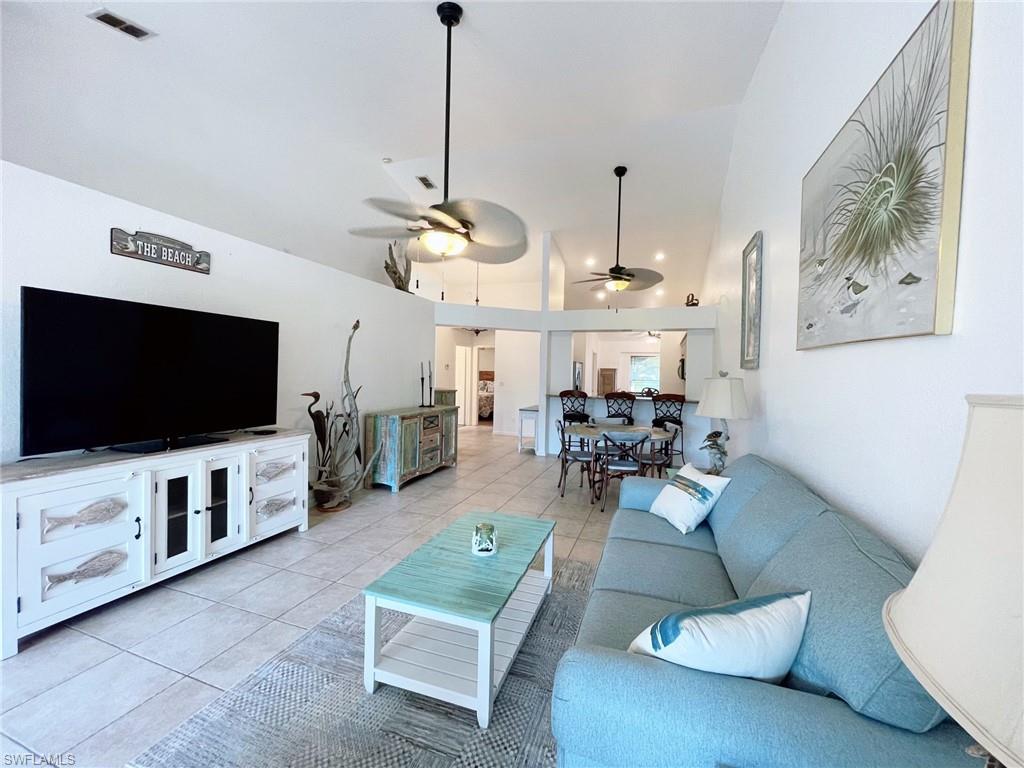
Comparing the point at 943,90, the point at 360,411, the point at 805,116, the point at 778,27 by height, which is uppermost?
the point at 778,27

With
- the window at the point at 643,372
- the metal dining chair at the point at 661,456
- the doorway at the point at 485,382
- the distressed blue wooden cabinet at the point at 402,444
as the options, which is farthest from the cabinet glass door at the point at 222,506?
the window at the point at 643,372

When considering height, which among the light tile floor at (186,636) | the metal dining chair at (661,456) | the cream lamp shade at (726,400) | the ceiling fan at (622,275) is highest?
the ceiling fan at (622,275)

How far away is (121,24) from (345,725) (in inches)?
173

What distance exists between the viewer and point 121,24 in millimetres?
2686

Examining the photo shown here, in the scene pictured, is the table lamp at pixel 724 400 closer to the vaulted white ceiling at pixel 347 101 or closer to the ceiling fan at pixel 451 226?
the ceiling fan at pixel 451 226

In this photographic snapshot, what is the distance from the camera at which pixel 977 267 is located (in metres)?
1.01

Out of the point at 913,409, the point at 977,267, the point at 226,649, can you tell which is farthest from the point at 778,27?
the point at 226,649

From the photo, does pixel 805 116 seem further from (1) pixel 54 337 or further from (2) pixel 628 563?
(1) pixel 54 337

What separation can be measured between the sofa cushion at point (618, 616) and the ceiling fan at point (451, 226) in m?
2.61

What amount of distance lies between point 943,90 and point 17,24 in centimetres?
457

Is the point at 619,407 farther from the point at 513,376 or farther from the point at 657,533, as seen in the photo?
the point at 657,533

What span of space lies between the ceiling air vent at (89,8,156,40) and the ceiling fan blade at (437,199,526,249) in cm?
310

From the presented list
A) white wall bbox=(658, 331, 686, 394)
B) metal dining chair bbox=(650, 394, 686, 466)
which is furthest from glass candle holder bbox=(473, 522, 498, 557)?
white wall bbox=(658, 331, 686, 394)

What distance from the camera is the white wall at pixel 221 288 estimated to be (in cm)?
207
